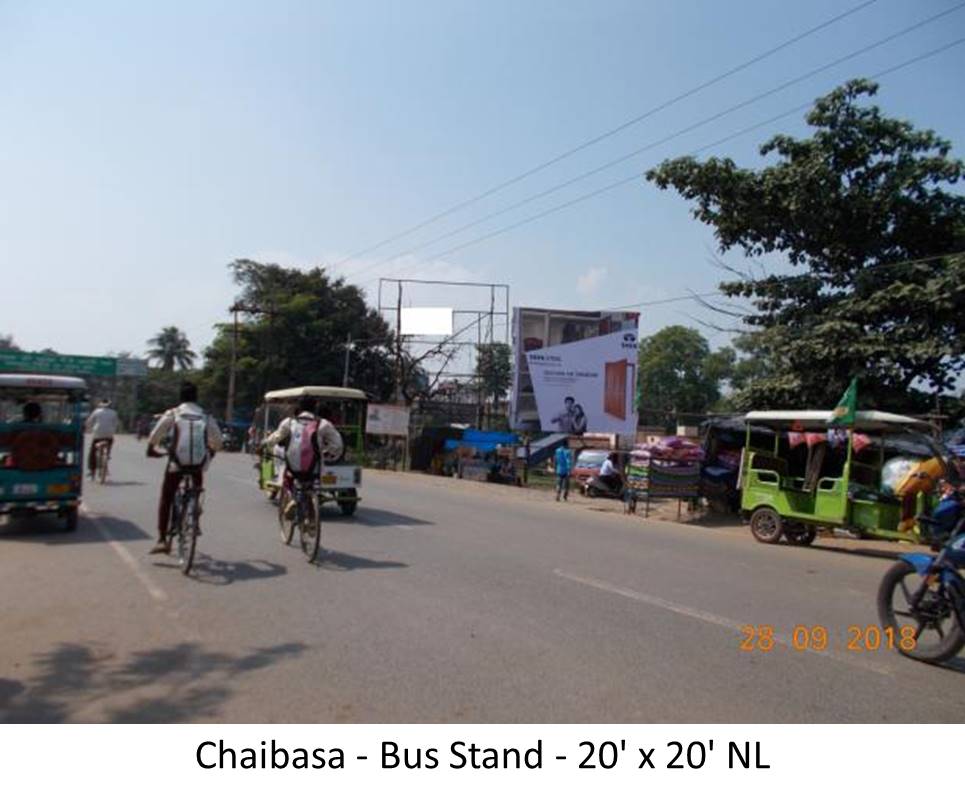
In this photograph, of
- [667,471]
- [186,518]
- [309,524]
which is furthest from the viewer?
[667,471]

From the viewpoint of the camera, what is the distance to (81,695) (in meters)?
5.08

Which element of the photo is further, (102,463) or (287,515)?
(102,463)

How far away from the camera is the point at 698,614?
24.7 ft

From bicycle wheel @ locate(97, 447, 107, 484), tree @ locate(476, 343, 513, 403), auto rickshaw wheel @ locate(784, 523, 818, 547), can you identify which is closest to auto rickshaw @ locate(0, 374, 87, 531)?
bicycle wheel @ locate(97, 447, 107, 484)

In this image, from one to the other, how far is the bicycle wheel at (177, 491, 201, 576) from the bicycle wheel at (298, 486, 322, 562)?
4.10ft

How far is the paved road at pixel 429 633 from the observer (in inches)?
196

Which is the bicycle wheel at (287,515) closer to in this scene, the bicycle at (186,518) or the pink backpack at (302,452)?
the pink backpack at (302,452)

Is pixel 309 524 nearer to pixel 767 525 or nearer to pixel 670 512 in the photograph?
pixel 767 525

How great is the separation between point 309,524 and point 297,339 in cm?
4716

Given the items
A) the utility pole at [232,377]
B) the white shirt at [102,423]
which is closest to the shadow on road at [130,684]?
the white shirt at [102,423]

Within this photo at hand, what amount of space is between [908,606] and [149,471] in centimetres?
2072

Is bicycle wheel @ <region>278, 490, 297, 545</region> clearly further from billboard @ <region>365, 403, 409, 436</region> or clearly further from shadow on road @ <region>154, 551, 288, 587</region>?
billboard @ <region>365, 403, 409, 436</region>

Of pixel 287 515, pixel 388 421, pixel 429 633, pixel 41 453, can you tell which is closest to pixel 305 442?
pixel 287 515
